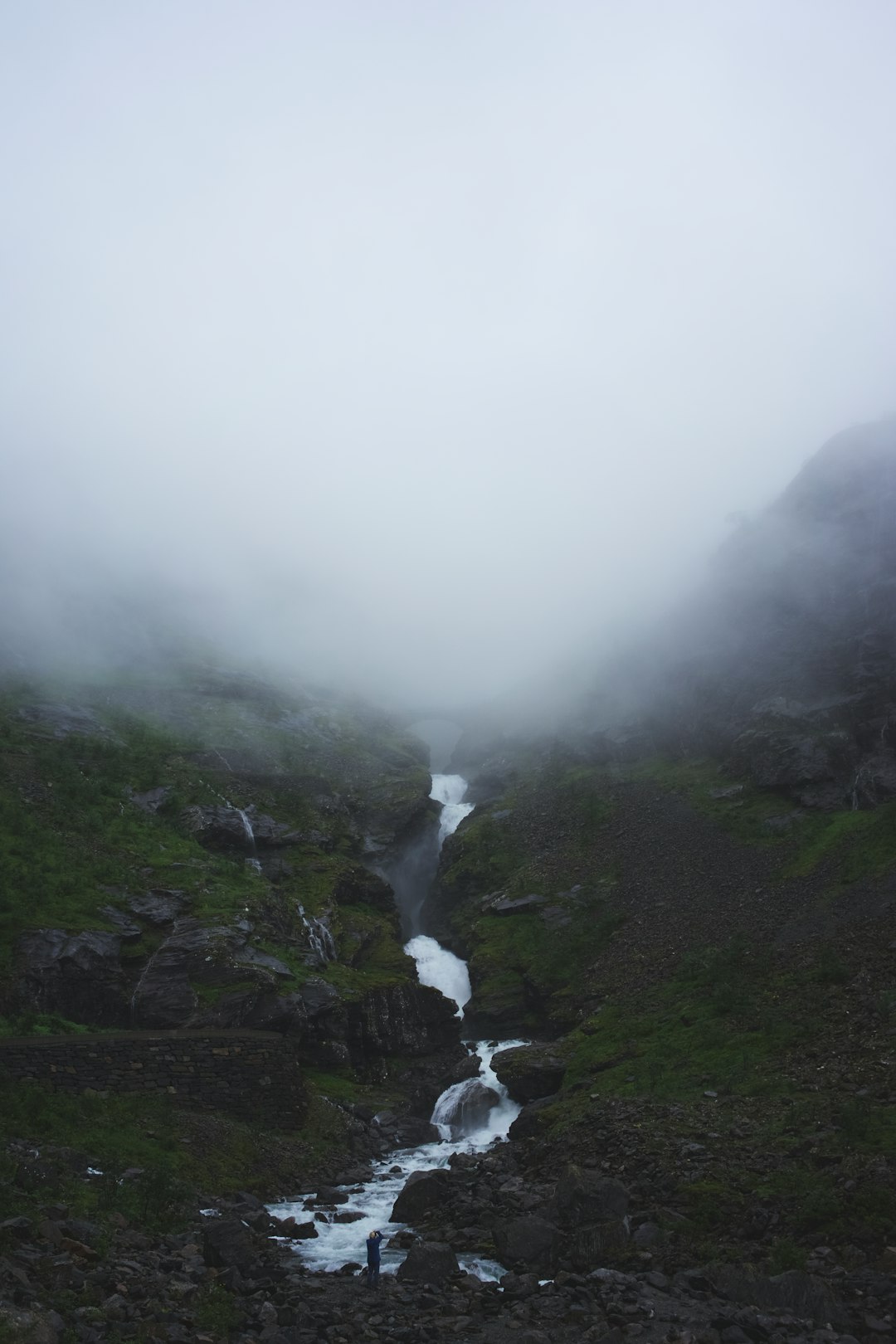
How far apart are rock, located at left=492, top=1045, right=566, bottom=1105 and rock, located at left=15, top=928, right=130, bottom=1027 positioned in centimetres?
2061

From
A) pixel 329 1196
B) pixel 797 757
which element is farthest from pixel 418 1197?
pixel 797 757

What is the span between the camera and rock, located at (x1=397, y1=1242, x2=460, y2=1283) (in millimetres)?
21641

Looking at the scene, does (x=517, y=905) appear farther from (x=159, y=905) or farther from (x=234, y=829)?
(x=159, y=905)

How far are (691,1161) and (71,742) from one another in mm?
61843

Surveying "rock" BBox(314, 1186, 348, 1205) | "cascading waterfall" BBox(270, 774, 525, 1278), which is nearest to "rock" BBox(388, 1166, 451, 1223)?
"cascading waterfall" BBox(270, 774, 525, 1278)

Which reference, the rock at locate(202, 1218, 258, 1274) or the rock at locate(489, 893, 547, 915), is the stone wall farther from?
the rock at locate(489, 893, 547, 915)

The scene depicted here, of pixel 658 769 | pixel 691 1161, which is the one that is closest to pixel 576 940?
pixel 658 769

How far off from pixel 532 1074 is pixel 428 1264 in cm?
2435

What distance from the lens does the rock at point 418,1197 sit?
27.9 meters

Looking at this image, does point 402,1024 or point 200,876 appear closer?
point 402,1024

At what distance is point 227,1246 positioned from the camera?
20.6 metres

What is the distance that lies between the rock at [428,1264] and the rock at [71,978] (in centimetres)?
2379

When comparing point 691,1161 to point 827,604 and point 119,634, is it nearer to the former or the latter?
point 827,604

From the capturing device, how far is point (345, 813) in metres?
83.4
